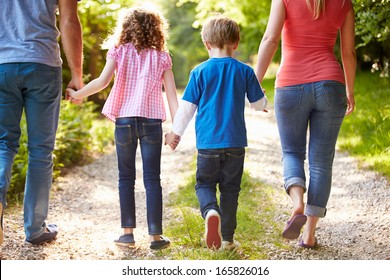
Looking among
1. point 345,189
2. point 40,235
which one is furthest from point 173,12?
point 40,235

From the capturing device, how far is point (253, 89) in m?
4.05

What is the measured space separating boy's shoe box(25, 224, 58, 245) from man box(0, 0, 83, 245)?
0.61ft

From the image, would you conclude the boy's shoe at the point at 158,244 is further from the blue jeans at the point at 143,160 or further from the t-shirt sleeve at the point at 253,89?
the t-shirt sleeve at the point at 253,89

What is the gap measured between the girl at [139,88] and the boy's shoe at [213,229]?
568 mm

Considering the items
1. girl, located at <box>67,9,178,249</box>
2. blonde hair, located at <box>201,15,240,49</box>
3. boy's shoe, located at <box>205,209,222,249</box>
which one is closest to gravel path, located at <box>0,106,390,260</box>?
boy's shoe, located at <box>205,209,222,249</box>

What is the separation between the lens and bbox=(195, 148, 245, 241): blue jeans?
4004mm

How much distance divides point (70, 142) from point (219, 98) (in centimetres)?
454

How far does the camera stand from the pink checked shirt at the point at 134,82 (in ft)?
13.8

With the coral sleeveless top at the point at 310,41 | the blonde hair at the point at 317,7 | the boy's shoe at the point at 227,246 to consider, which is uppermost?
the blonde hair at the point at 317,7

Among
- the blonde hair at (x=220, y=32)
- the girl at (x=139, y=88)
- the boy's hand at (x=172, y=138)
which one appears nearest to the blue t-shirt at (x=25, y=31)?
the girl at (x=139, y=88)

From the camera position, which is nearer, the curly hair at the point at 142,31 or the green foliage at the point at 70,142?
the curly hair at the point at 142,31

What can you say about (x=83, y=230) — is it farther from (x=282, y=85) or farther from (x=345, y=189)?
(x=345, y=189)

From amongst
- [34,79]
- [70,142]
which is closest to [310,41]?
[34,79]

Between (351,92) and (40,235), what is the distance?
2.32 metres
